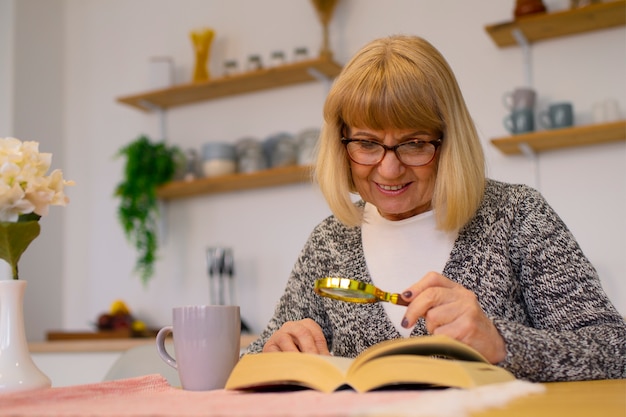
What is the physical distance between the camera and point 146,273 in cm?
327

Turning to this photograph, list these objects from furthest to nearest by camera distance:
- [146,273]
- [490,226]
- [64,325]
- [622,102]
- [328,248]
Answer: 1. [64,325]
2. [146,273]
3. [622,102]
4. [328,248]
5. [490,226]

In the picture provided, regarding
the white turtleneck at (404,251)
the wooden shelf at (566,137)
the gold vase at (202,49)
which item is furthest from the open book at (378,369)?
the gold vase at (202,49)

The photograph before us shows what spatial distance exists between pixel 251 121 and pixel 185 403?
2582mm

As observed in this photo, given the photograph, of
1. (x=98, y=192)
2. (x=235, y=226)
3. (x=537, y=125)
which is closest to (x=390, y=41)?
(x=537, y=125)

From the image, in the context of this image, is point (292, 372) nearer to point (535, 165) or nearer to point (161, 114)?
point (535, 165)

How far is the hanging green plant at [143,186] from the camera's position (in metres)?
3.26

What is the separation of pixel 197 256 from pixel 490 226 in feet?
7.08

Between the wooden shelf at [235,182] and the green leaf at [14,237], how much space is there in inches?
74.9

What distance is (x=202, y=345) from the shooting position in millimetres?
1053

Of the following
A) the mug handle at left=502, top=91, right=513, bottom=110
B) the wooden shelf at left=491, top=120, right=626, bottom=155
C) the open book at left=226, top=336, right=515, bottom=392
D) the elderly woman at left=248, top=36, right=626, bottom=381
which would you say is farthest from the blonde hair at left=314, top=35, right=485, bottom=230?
the mug handle at left=502, top=91, right=513, bottom=110

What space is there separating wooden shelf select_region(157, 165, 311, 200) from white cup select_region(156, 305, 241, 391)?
75.1 inches

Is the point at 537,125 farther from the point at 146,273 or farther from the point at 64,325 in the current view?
the point at 64,325

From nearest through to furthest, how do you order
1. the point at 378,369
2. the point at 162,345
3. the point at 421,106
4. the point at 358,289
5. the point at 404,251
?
the point at 378,369, the point at 358,289, the point at 162,345, the point at 421,106, the point at 404,251

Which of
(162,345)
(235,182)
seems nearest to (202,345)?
(162,345)
